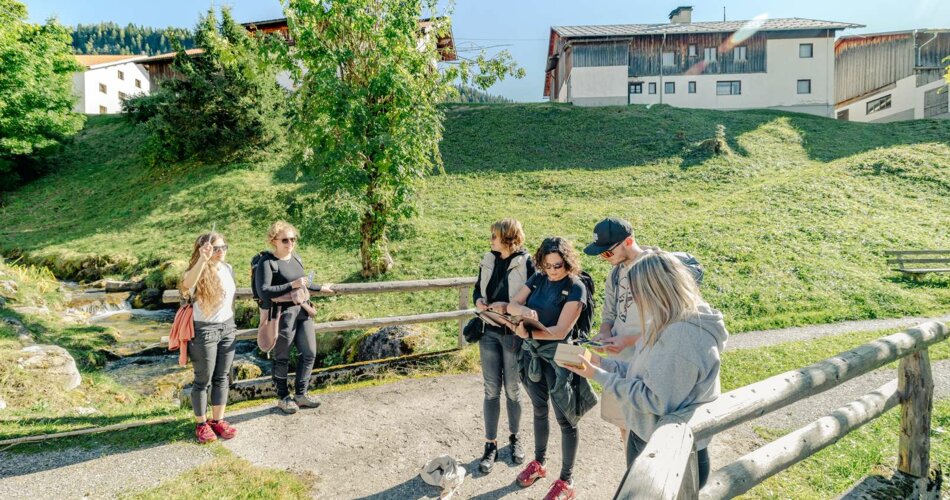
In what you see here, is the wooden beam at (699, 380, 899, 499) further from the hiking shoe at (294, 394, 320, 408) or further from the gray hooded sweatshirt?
the hiking shoe at (294, 394, 320, 408)

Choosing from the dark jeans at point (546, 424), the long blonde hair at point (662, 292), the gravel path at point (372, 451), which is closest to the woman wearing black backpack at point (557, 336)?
the dark jeans at point (546, 424)

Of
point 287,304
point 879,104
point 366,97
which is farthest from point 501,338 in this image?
point 879,104

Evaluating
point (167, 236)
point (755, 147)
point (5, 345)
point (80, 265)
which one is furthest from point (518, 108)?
point (5, 345)

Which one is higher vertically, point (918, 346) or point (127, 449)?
point (918, 346)

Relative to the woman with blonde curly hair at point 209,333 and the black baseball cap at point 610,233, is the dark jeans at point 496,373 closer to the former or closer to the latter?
the black baseball cap at point 610,233

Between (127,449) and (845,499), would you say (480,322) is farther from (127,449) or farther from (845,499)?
(127,449)

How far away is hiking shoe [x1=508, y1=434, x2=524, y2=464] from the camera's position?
16.4ft

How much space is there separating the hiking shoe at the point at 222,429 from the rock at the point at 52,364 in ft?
13.2

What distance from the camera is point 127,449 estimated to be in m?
5.22

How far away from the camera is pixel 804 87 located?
142ft

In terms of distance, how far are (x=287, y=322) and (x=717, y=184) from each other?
23.8 meters

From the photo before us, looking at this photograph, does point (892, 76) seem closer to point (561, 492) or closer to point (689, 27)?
point (689, 27)

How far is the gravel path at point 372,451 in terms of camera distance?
459 cm

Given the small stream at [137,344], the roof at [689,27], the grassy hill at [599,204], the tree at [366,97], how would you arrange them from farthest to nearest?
the roof at [689,27] → the grassy hill at [599,204] → the tree at [366,97] → the small stream at [137,344]
